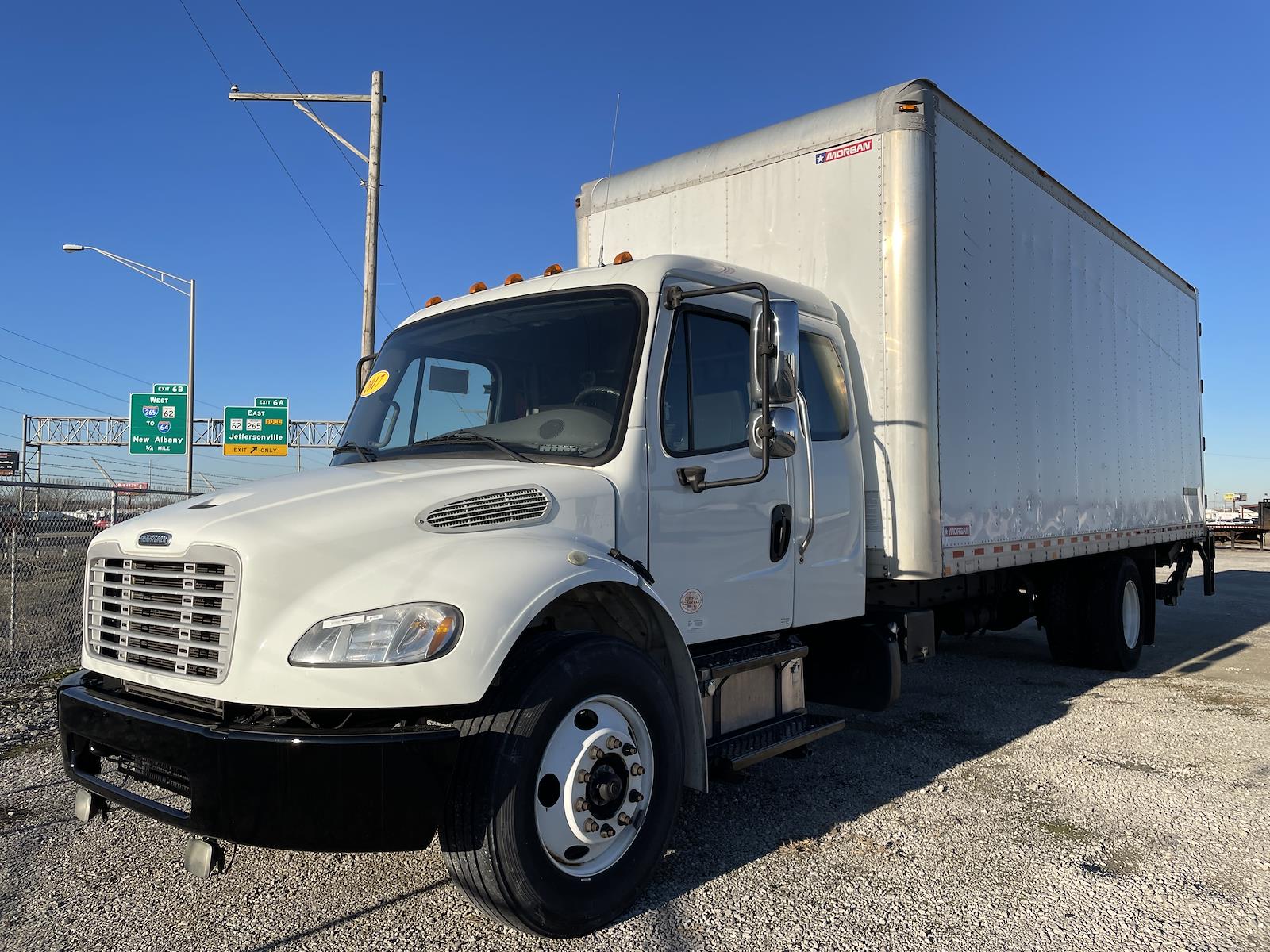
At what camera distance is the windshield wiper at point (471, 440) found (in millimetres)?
3863

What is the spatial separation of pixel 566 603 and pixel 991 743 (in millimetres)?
3775

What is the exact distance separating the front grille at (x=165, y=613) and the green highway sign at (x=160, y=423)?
25000 mm

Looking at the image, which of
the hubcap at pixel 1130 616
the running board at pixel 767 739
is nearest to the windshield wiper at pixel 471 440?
the running board at pixel 767 739

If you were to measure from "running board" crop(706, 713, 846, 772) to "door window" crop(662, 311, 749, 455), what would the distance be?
1283 mm

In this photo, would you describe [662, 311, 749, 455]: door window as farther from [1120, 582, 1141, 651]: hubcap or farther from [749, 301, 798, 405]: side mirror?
[1120, 582, 1141, 651]: hubcap

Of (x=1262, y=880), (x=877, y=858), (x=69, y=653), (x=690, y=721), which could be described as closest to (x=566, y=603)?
(x=690, y=721)

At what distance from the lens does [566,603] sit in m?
3.80

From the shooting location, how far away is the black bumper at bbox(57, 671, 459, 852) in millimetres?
2881

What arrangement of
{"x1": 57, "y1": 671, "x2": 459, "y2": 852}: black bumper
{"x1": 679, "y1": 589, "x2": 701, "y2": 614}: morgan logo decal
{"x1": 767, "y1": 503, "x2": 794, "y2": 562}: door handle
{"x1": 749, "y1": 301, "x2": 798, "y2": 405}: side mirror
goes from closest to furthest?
{"x1": 57, "y1": 671, "x2": 459, "y2": 852}: black bumper
{"x1": 749, "y1": 301, "x2": 798, "y2": 405}: side mirror
{"x1": 679, "y1": 589, "x2": 701, "y2": 614}: morgan logo decal
{"x1": 767, "y1": 503, "x2": 794, "y2": 562}: door handle

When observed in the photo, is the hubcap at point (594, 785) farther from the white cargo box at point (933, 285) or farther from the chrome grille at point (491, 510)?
the white cargo box at point (933, 285)

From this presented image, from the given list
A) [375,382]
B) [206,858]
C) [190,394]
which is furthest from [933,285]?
[190,394]

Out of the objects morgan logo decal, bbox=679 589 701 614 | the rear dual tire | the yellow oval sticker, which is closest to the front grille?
the yellow oval sticker

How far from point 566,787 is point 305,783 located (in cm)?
88

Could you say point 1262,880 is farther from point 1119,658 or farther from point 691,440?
point 1119,658
